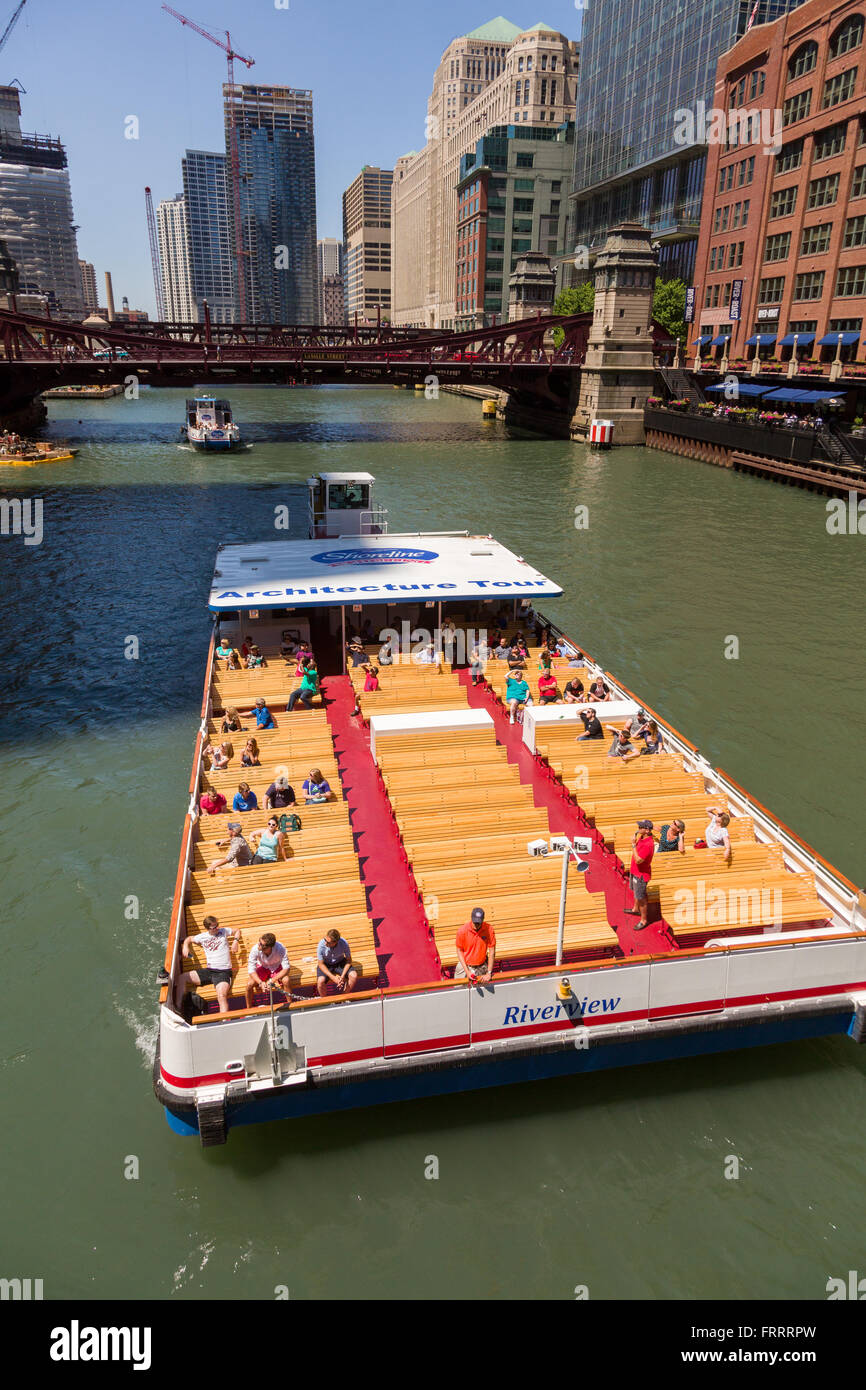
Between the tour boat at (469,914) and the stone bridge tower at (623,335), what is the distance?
73903 mm

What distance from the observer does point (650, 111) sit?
120312 mm

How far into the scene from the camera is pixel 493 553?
25.6 metres

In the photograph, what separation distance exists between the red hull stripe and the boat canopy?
1167 centimetres

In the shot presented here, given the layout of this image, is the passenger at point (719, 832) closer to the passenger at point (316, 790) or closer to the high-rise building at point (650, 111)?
the passenger at point (316, 790)

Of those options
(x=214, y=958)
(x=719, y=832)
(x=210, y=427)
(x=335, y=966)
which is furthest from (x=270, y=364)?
(x=335, y=966)

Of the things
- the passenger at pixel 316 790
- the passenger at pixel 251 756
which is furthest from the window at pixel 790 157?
the passenger at pixel 316 790

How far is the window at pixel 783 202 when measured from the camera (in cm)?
7706

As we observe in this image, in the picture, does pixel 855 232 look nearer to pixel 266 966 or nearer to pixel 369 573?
pixel 369 573

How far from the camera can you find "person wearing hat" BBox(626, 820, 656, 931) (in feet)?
43.7

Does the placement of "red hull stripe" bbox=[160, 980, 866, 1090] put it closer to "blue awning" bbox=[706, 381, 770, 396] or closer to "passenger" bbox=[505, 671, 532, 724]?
"passenger" bbox=[505, 671, 532, 724]

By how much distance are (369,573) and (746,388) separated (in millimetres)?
68033

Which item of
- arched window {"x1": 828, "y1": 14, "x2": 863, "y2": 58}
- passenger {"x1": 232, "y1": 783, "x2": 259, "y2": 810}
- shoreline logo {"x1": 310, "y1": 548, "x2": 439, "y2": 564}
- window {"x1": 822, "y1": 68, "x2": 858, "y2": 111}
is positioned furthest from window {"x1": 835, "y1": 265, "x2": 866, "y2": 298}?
passenger {"x1": 232, "y1": 783, "x2": 259, "y2": 810}
